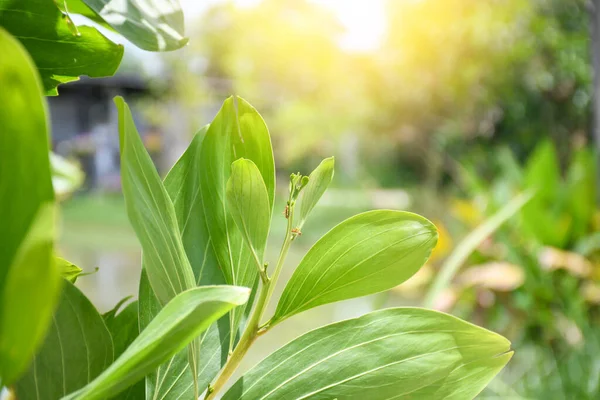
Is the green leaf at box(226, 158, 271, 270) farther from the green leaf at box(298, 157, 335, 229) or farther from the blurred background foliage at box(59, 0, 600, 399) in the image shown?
the blurred background foliage at box(59, 0, 600, 399)

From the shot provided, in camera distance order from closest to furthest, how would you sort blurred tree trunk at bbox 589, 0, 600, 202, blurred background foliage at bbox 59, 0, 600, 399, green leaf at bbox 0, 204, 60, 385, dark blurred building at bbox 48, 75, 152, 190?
green leaf at bbox 0, 204, 60, 385 < blurred background foliage at bbox 59, 0, 600, 399 < blurred tree trunk at bbox 589, 0, 600, 202 < dark blurred building at bbox 48, 75, 152, 190

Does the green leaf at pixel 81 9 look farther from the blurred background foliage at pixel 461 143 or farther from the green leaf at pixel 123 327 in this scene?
the blurred background foliage at pixel 461 143

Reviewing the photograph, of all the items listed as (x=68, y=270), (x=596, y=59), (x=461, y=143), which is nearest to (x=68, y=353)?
(x=68, y=270)

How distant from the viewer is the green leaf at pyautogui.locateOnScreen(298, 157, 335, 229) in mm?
118

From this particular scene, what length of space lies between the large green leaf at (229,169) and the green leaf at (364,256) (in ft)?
0.05

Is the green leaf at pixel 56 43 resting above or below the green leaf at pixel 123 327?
above

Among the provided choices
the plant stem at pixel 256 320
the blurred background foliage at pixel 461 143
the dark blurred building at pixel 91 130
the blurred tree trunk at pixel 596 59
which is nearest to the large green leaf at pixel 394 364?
the plant stem at pixel 256 320

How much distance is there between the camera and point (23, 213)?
0.07 meters

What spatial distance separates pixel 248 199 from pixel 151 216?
0.06 ft

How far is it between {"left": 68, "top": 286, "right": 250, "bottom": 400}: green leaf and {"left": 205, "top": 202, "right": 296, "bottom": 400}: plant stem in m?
0.03

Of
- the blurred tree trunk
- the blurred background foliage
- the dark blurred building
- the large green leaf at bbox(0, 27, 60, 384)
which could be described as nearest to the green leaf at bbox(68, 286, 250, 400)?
the large green leaf at bbox(0, 27, 60, 384)

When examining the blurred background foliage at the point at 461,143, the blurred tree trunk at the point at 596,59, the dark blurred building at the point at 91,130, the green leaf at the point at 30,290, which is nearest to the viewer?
the green leaf at the point at 30,290

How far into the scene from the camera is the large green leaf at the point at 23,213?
5 centimetres

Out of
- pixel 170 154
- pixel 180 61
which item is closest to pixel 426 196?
pixel 180 61
